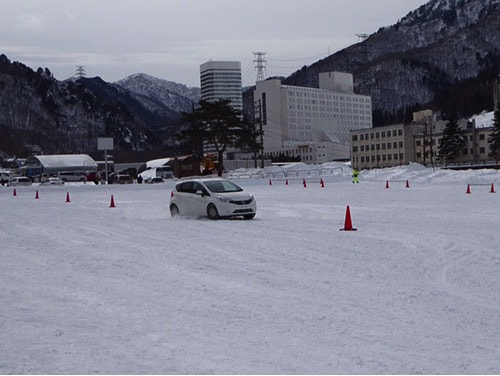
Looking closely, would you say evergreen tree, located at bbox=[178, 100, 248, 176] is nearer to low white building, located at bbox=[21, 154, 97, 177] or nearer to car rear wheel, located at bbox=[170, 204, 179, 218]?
low white building, located at bbox=[21, 154, 97, 177]

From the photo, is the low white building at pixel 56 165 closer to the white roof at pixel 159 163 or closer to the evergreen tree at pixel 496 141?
the white roof at pixel 159 163

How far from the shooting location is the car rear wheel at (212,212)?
23578 mm

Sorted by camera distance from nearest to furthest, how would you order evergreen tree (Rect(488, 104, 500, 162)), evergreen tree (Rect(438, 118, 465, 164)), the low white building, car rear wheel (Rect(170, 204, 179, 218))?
car rear wheel (Rect(170, 204, 179, 218)), evergreen tree (Rect(488, 104, 500, 162)), evergreen tree (Rect(438, 118, 465, 164)), the low white building

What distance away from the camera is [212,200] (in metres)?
23.6

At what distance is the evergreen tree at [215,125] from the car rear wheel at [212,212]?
66074 mm

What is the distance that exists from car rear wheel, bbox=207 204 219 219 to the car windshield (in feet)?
2.23

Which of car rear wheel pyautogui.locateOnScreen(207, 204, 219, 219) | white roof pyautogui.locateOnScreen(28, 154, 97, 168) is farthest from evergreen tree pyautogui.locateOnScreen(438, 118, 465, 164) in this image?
car rear wheel pyautogui.locateOnScreen(207, 204, 219, 219)

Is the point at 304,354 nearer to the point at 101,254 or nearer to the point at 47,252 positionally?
the point at 101,254

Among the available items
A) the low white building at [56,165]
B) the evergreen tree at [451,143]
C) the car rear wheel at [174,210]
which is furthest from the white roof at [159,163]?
the car rear wheel at [174,210]

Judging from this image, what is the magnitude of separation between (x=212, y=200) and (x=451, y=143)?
10520 centimetres

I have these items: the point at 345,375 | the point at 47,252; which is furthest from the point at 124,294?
the point at 47,252

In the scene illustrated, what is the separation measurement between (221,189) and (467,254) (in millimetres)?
12047

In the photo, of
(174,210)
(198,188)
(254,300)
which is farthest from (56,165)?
(254,300)

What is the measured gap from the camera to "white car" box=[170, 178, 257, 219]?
77.2 ft
